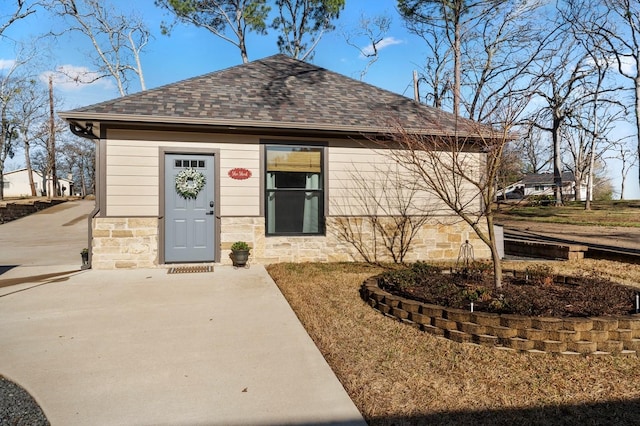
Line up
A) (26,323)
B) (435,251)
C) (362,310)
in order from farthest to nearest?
1. (435,251)
2. (362,310)
3. (26,323)

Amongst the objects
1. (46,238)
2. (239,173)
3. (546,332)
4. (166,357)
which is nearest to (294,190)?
(239,173)

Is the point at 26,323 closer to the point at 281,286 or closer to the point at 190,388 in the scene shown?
the point at 190,388

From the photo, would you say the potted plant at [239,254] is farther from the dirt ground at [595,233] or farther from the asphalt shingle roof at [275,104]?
the dirt ground at [595,233]

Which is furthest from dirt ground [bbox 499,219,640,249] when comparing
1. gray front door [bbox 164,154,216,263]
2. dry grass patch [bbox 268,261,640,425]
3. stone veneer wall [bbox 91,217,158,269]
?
stone veneer wall [bbox 91,217,158,269]

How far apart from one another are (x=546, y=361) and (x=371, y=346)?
1376 millimetres

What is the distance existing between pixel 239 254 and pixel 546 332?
16.4ft

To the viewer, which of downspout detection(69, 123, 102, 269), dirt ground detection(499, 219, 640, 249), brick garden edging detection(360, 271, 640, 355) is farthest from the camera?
dirt ground detection(499, 219, 640, 249)

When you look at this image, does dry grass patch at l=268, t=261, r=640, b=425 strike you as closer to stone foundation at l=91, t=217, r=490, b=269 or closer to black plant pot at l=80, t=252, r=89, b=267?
stone foundation at l=91, t=217, r=490, b=269

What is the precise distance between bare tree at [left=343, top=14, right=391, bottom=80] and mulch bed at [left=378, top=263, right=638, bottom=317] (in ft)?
63.9

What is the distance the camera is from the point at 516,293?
421 cm

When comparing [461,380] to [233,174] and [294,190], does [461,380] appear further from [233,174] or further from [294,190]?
[233,174]

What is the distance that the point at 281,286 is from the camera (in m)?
5.62

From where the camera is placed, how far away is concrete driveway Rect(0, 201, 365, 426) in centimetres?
239

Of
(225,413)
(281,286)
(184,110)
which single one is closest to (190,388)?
(225,413)
